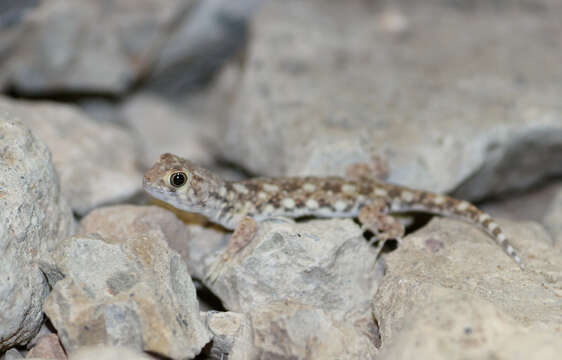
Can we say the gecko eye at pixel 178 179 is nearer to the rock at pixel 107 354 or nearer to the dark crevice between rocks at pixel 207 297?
the dark crevice between rocks at pixel 207 297

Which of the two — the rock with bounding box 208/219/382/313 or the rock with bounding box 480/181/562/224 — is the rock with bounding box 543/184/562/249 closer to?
the rock with bounding box 480/181/562/224

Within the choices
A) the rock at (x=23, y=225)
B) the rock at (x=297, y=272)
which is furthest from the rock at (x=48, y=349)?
the rock at (x=297, y=272)

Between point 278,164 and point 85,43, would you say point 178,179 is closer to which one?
point 278,164

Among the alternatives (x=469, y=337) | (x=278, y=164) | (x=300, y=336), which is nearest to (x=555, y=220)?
(x=469, y=337)

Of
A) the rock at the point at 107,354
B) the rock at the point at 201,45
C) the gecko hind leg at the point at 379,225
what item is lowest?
the gecko hind leg at the point at 379,225

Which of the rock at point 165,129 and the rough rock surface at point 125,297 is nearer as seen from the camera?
the rough rock surface at point 125,297

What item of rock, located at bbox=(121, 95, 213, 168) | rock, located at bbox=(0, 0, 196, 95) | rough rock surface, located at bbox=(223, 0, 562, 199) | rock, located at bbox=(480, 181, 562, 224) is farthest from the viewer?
rock, located at bbox=(121, 95, 213, 168)

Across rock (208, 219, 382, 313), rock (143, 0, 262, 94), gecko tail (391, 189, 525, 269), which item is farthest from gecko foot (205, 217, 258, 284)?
rock (143, 0, 262, 94)

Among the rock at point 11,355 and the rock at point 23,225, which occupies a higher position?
the rock at point 23,225

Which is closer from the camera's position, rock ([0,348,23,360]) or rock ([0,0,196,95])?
rock ([0,348,23,360])
